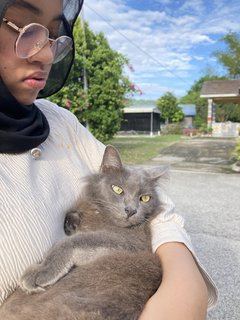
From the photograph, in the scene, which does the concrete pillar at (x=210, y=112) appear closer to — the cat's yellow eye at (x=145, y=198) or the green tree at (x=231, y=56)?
the green tree at (x=231, y=56)

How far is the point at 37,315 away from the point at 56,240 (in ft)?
0.98

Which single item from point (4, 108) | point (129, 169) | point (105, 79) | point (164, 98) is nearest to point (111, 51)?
point (105, 79)

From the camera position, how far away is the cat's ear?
6.04 ft

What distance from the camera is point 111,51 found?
1146 cm

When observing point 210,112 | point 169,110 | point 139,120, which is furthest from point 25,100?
point 169,110

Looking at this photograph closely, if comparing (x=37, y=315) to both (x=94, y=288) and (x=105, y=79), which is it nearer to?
(x=94, y=288)

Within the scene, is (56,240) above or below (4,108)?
below

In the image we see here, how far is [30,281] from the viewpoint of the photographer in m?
1.12

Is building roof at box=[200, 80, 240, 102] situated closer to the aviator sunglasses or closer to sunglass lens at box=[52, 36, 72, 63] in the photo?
sunglass lens at box=[52, 36, 72, 63]

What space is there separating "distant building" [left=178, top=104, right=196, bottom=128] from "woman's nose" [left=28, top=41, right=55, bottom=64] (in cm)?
3365

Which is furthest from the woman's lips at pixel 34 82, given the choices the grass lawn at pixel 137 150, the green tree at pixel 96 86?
the green tree at pixel 96 86

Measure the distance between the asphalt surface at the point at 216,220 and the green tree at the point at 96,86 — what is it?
113 inches

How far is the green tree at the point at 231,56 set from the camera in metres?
30.8

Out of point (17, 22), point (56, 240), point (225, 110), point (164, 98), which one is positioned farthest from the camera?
point (164, 98)
